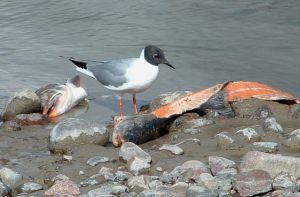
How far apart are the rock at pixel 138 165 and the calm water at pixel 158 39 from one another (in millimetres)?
2384

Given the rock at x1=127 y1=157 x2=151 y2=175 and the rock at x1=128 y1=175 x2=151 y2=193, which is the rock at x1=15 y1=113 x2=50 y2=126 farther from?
the rock at x1=128 y1=175 x2=151 y2=193

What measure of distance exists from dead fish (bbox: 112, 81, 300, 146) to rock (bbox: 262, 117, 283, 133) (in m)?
0.75

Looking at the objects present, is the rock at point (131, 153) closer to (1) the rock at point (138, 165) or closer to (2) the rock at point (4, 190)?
(1) the rock at point (138, 165)

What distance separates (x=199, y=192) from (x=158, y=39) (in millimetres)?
6336

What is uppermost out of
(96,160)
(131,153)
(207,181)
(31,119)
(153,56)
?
(153,56)

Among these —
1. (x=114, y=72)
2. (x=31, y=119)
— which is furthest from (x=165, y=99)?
(x=31, y=119)

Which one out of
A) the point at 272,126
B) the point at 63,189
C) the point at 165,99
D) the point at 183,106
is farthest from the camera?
the point at 165,99

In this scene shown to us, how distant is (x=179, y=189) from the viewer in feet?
17.1

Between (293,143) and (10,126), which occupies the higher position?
(293,143)

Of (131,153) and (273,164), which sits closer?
(273,164)

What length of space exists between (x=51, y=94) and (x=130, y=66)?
1066 millimetres

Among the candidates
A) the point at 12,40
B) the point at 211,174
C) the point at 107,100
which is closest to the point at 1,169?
the point at 211,174

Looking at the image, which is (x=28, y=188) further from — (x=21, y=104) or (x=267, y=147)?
(x=21, y=104)

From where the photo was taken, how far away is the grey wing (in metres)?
8.02
